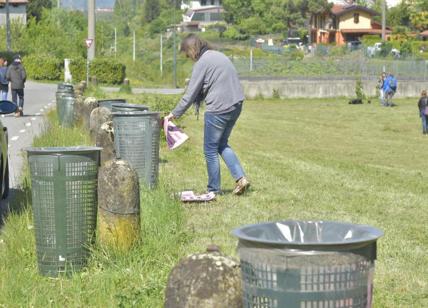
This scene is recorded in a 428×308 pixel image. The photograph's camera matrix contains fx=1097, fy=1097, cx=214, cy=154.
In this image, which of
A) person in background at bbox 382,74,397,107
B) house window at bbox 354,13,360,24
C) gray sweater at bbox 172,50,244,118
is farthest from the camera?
house window at bbox 354,13,360,24

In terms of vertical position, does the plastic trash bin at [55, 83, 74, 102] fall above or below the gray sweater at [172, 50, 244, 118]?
below

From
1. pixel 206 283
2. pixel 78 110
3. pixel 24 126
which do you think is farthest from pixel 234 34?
pixel 206 283

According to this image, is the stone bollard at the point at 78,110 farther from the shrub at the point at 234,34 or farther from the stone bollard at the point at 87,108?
the shrub at the point at 234,34

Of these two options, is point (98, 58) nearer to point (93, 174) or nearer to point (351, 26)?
point (93, 174)

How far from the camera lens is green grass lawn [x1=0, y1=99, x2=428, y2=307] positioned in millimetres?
7469

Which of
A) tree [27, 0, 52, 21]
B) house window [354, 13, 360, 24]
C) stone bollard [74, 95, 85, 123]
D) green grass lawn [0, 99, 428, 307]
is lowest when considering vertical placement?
green grass lawn [0, 99, 428, 307]

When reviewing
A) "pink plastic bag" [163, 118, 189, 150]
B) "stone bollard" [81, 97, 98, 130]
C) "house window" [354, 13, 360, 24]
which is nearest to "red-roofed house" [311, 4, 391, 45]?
"house window" [354, 13, 360, 24]

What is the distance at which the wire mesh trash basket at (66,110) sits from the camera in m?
22.7

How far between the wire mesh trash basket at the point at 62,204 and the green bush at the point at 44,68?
61.0 metres

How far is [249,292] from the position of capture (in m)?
4.64

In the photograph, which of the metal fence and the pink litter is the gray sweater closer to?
the pink litter

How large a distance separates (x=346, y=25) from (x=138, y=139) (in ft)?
404

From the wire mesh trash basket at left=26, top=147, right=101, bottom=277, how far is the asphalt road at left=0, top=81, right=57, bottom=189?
134 centimetres

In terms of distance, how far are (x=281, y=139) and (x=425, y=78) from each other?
34.3m
